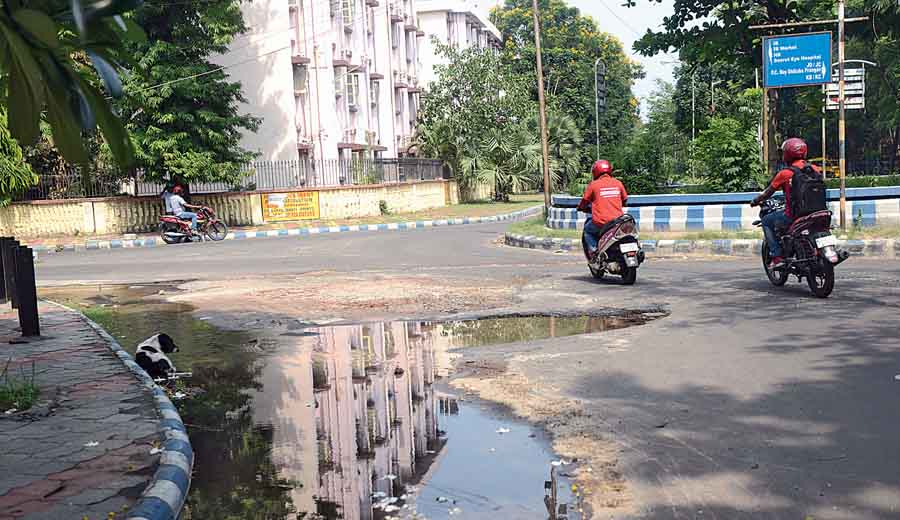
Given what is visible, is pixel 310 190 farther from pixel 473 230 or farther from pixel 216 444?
pixel 216 444

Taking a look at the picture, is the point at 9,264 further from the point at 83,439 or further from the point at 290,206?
the point at 290,206

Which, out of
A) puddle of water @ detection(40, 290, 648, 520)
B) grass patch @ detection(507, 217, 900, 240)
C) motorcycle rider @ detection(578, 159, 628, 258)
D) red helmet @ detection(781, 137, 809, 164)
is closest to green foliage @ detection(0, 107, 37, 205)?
grass patch @ detection(507, 217, 900, 240)

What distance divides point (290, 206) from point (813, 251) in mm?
24834

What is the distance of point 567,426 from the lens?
570cm

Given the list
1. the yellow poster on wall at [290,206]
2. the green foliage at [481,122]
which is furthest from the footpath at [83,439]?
the green foliage at [481,122]

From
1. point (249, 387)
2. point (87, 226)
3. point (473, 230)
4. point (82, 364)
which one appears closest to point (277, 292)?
point (82, 364)

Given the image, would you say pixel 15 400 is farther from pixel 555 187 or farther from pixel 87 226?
pixel 555 187

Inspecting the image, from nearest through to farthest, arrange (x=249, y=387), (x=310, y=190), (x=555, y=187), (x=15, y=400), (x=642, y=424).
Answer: (x=642, y=424) → (x=15, y=400) → (x=249, y=387) → (x=310, y=190) → (x=555, y=187)

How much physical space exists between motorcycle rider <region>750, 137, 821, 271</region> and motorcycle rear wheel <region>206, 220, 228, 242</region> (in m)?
19.4

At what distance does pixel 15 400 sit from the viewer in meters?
6.50

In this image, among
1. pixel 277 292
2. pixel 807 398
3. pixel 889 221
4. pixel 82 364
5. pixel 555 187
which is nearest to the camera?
pixel 807 398

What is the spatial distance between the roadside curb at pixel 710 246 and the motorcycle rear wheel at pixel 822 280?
14.8ft

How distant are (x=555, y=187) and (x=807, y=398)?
1745 inches

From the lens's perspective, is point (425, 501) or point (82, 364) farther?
point (82, 364)
